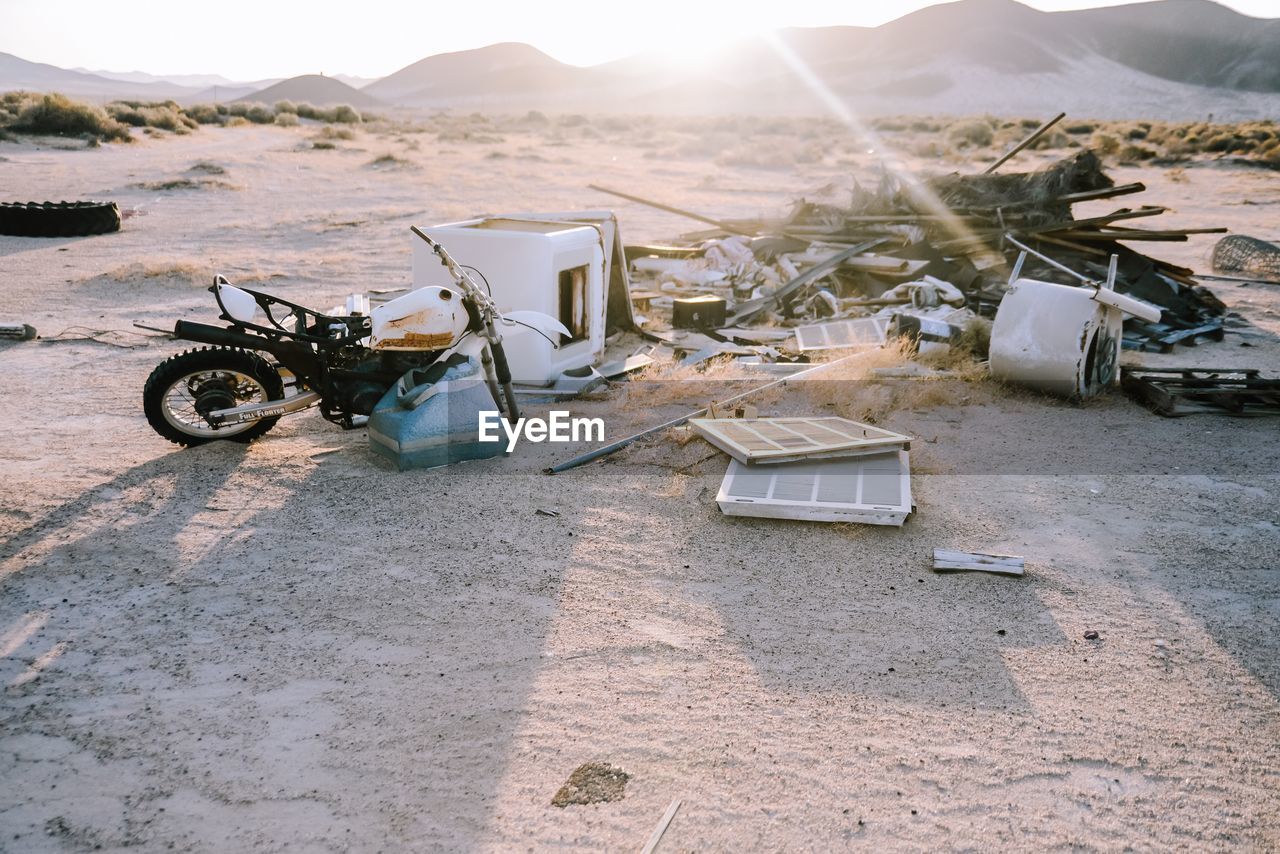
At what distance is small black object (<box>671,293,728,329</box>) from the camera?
11281 millimetres

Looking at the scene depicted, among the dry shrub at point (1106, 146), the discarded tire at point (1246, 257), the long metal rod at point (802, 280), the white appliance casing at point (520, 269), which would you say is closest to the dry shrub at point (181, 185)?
the long metal rod at point (802, 280)

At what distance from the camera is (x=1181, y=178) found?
27.4m

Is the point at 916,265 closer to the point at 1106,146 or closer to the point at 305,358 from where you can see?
the point at 305,358

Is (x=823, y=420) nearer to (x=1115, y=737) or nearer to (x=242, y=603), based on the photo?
(x=1115, y=737)

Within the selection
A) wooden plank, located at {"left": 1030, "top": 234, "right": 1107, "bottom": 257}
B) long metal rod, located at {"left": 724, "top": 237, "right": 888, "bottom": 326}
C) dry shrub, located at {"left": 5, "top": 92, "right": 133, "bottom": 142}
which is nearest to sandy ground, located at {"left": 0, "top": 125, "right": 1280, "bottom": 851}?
long metal rod, located at {"left": 724, "top": 237, "right": 888, "bottom": 326}

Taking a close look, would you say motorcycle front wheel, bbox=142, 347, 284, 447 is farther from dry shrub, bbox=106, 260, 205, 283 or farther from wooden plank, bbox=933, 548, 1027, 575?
dry shrub, bbox=106, 260, 205, 283

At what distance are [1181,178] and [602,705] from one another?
29095 millimetres

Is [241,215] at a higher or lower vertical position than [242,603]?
higher

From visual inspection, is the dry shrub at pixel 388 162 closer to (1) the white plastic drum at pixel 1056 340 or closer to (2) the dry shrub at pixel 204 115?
(2) the dry shrub at pixel 204 115

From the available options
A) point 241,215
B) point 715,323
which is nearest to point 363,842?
point 715,323

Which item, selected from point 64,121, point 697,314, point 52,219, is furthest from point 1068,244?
point 64,121

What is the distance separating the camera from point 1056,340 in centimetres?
787

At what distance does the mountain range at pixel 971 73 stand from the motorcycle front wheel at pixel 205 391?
90298 millimetres
